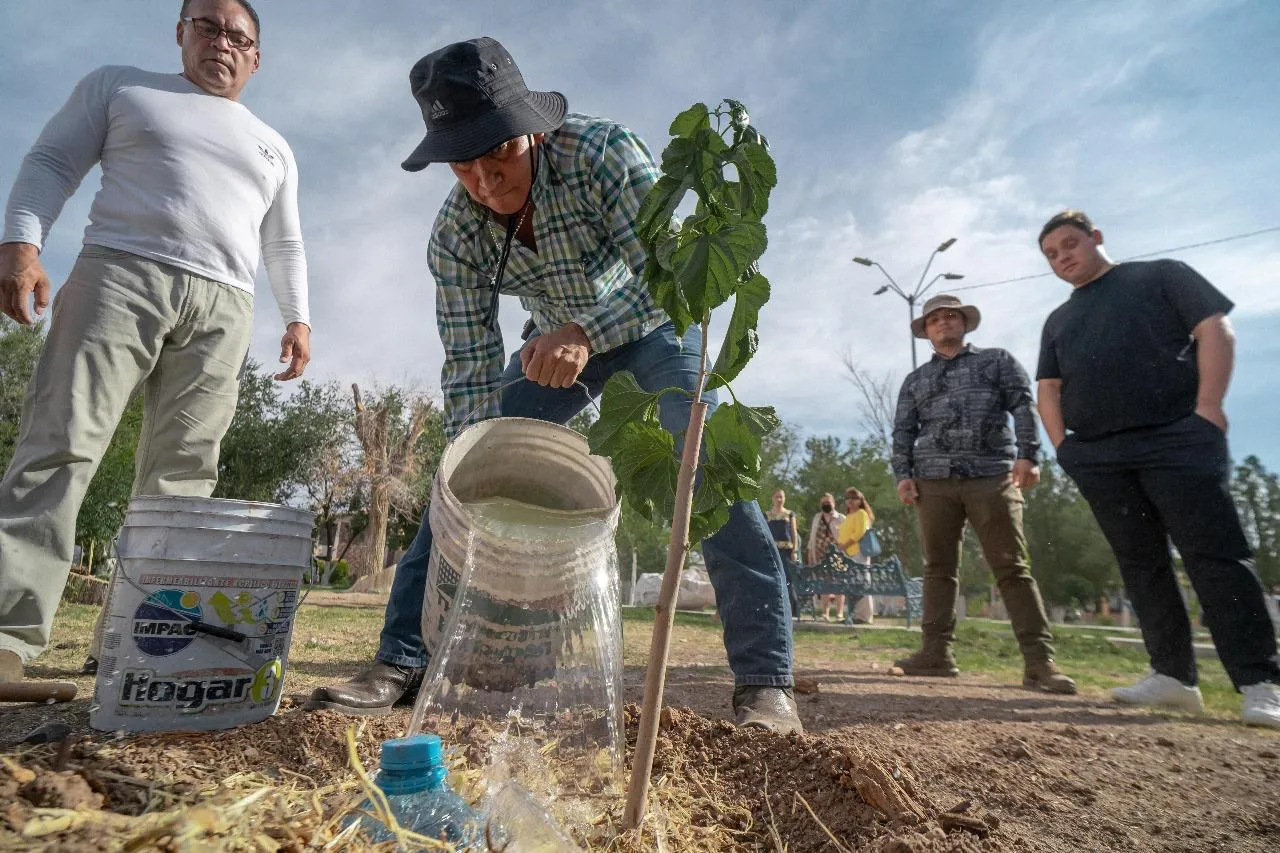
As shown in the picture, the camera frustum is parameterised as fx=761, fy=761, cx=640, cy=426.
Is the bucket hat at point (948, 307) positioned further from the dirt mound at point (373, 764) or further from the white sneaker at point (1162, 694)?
the dirt mound at point (373, 764)

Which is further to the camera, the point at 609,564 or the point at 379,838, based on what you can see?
the point at 609,564

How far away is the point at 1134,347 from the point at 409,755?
346 cm

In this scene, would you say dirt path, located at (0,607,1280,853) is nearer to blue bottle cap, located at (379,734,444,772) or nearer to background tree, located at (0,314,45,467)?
blue bottle cap, located at (379,734,444,772)

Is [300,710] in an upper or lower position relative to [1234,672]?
lower

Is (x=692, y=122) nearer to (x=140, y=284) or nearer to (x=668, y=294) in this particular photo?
(x=668, y=294)

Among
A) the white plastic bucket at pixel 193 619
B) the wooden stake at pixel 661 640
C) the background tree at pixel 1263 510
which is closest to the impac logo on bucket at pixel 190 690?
the white plastic bucket at pixel 193 619

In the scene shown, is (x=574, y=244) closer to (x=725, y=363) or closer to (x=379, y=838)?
(x=725, y=363)

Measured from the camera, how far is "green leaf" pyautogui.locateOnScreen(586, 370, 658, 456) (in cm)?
136

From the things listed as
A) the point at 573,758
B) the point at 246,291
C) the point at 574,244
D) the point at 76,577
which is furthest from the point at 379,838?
the point at 76,577

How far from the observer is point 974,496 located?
418cm

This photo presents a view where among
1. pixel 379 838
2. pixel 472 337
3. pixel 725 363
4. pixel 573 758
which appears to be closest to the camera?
pixel 379 838

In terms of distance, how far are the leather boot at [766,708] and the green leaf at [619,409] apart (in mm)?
984

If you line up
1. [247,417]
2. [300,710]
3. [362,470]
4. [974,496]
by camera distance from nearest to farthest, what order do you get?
[300,710] < [974,496] < [362,470] < [247,417]

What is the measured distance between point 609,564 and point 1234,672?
9.06 ft
